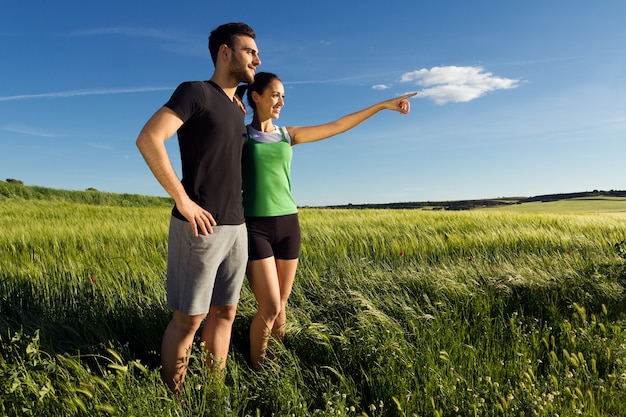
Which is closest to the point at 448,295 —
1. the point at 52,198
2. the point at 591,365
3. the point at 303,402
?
the point at 591,365

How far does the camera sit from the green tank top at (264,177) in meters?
3.04

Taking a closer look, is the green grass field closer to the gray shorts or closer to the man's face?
the gray shorts

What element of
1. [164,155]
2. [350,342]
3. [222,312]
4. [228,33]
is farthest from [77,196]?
[164,155]

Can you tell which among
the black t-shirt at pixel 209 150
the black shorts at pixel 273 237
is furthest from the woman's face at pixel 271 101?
the black shorts at pixel 273 237

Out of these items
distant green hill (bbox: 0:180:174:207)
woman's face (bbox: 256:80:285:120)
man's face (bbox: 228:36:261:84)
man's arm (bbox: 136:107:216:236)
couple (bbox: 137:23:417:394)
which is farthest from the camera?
distant green hill (bbox: 0:180:174:207)

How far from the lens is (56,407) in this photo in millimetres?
2764

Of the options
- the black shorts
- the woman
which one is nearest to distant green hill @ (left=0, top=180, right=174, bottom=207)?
the woman

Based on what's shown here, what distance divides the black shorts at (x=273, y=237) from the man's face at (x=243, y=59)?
0.92 meters

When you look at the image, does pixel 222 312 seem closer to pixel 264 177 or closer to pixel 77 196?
pixel 264 177

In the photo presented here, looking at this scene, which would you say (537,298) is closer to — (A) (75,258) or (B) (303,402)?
(B) (303,402)

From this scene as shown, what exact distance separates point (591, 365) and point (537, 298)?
1078 mm

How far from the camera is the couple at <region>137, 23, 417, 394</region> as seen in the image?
8.41 ft

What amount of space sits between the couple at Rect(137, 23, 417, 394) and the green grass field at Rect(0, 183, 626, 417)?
326mm

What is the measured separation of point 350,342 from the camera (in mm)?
3652
